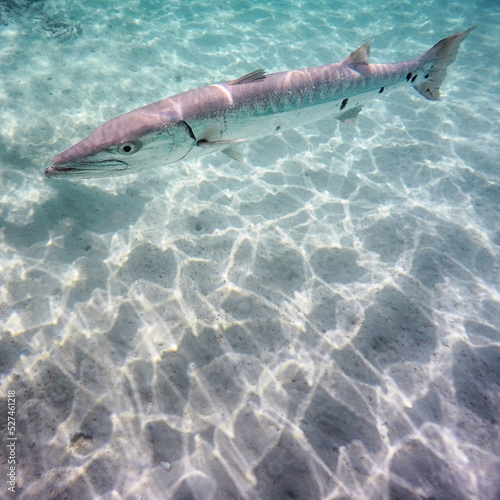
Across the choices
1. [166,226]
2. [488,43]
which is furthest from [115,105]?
[488,43]

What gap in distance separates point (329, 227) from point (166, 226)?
9.79 feet

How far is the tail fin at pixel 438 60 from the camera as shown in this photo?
4.29 m

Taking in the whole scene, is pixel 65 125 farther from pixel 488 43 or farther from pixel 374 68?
pixel 488 43

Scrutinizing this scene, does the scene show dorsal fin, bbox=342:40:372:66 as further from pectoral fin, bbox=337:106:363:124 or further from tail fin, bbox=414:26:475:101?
tail fin, bbox=414:26:475:101

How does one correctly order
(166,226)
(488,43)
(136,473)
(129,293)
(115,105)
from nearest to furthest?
(136,473) < (129,293) < (166,226) < (115,105) < (488,43)

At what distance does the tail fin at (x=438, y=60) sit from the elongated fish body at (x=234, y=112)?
1 cm

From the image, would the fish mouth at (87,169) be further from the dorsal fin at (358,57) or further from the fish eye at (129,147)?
the dorsal fin at (358,57)

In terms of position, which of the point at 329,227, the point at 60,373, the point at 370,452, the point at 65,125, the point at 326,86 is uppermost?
the point at 326,86

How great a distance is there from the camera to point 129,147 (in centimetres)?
261

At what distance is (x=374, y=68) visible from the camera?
161 inches

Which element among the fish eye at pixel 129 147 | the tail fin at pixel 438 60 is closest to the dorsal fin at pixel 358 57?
→ the tail fin at pixel 438 60

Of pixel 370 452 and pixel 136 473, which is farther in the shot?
pixel 370 452

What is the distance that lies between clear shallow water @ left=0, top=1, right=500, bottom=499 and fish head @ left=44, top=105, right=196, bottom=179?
6.49ft

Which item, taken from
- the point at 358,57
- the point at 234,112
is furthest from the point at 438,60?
the point at 234,112
